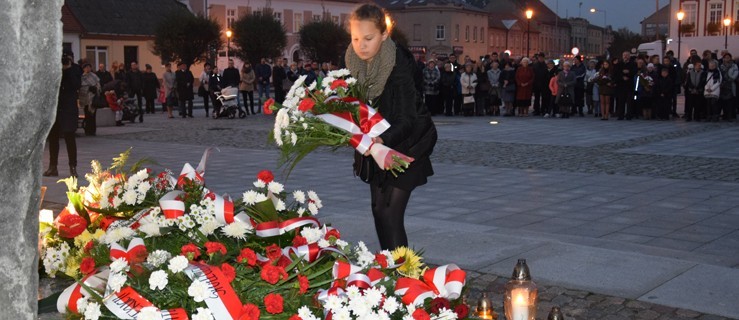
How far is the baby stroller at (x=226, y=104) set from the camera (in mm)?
25891

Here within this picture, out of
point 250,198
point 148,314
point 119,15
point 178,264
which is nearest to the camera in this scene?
point 148,314

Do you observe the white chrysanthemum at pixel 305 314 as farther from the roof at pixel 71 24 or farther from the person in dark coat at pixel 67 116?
the roof at pixel 71 24

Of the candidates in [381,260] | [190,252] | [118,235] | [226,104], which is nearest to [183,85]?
[226,104]

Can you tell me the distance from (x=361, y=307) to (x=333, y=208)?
6.35 m

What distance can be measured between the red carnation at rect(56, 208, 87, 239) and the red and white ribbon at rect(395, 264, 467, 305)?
2360 millimetres

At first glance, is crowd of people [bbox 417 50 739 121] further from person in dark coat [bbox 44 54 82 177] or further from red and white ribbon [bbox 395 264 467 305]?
red and white ribbon [bbox 395 264 467 305]

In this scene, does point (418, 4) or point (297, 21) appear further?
point (418, 4)

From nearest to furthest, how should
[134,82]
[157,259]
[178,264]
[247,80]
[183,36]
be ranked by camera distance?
1. [178,264]
2. [157,259]
3. [247,80]
4. [134,82]
5. [183,36]

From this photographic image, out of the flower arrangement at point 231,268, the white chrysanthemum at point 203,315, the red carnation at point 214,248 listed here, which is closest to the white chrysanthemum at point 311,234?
the flower arrangement at point 231,268

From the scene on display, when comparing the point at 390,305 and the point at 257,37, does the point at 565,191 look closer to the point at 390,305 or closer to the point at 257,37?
the point at 390,305

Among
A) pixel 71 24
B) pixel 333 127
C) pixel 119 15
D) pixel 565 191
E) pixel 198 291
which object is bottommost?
pixel 565 191

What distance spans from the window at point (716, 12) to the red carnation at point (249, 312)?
6965 cm

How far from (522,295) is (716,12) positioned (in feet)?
227

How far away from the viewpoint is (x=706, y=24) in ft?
222
